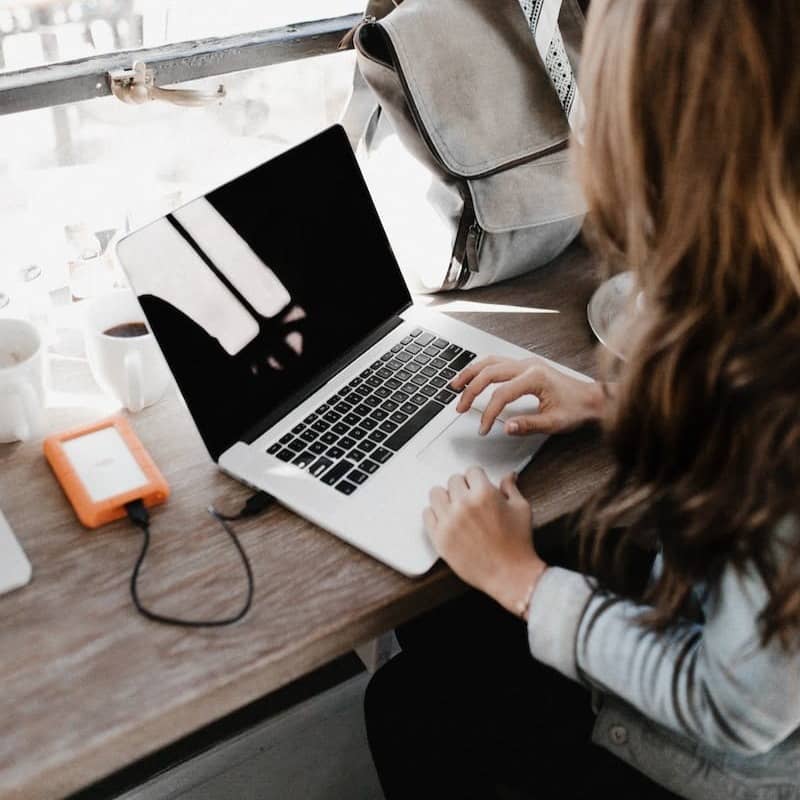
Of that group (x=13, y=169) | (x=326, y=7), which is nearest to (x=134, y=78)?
(x=13, y=169)

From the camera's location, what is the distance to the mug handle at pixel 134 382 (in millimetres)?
879

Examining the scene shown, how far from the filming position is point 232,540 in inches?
30.5

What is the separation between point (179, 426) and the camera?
2.98ft

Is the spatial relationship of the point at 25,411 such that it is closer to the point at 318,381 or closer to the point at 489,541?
the point at 318,381

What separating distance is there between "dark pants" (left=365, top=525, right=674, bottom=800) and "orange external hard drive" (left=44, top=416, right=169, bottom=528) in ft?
1.05

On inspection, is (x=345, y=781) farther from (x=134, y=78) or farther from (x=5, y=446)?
(x=134, y=78)

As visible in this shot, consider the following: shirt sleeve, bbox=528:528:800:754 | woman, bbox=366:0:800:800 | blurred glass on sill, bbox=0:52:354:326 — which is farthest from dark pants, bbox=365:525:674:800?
blurred glass on sill, bbox=0:52:354:326

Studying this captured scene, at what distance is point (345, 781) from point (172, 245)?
30.0 inches

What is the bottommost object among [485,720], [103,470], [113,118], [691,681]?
[485,720]

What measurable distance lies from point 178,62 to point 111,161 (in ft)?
0.54

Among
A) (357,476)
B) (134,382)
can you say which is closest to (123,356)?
(134,382)

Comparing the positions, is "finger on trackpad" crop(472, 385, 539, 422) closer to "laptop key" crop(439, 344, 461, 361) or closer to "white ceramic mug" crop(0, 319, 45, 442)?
"laptop key" crop(439, 344, 461, 361)

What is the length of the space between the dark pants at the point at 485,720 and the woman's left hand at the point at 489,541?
0.15 ft

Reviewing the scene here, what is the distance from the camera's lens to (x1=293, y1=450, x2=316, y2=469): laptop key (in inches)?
32.7
